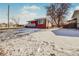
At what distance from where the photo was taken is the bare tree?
178cm

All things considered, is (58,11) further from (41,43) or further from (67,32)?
(41,43)

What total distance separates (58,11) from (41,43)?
40cm

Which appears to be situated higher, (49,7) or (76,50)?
(49,7)

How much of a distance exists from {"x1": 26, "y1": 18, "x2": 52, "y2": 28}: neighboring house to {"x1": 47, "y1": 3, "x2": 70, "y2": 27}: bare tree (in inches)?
3.0

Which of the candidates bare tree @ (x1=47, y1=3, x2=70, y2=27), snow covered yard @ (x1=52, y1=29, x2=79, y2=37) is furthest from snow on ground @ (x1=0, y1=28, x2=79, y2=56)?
bare tree @ (x1=47, y1=3, x2=70, y2=27)

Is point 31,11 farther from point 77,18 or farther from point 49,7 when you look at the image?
point 77,18

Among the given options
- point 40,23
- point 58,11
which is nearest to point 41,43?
point 40,23

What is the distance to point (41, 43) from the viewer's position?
5.85ft

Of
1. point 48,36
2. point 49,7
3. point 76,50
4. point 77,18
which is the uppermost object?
point 49,7

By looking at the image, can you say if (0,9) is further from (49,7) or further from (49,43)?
(49,43)

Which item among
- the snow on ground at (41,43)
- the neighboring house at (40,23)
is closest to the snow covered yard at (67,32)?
the snow on ground at (41,43)

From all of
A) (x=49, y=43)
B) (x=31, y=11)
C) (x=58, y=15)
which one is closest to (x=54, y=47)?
(x=49, y=43)

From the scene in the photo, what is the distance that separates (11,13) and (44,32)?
42 cm

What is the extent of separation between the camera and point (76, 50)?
1739mm
